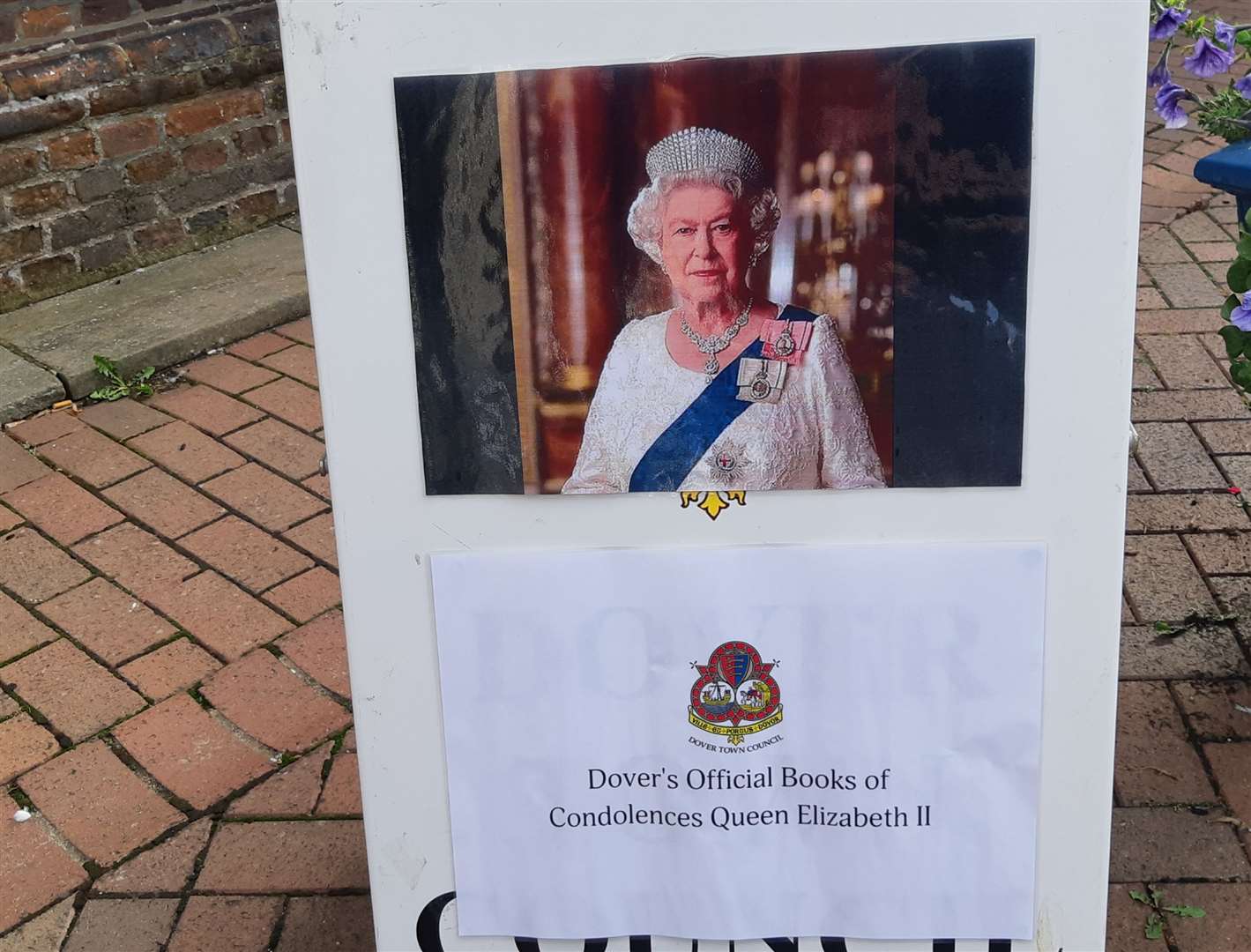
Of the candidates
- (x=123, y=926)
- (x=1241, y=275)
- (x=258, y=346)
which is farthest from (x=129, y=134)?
(x=1241, y=275)

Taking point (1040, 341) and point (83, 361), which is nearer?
point (1040, 341)

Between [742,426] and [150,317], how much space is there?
337 cm

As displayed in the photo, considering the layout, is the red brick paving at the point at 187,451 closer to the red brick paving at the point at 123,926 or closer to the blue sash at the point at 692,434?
the red brick paving at the point at 123,926

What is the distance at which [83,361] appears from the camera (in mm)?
3967

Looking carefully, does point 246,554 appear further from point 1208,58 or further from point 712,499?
point 1208,58

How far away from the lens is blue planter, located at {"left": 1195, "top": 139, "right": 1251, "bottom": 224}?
2.47 meters

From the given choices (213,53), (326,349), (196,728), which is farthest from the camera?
(213,53)

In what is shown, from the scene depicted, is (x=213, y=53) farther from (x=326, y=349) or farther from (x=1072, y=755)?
(x=1072, y=755)

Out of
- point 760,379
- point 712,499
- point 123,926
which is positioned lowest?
point 123,926

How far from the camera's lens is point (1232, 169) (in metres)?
2.47

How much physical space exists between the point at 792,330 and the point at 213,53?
3883 mm

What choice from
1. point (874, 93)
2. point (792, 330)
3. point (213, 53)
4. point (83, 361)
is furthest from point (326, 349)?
point (213, 53)

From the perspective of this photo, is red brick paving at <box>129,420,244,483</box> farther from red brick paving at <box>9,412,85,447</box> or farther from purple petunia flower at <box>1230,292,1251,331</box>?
purple petunia flower at <box>1230,292,1251,331</box>

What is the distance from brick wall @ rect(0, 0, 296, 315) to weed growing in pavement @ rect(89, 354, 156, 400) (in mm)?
634
